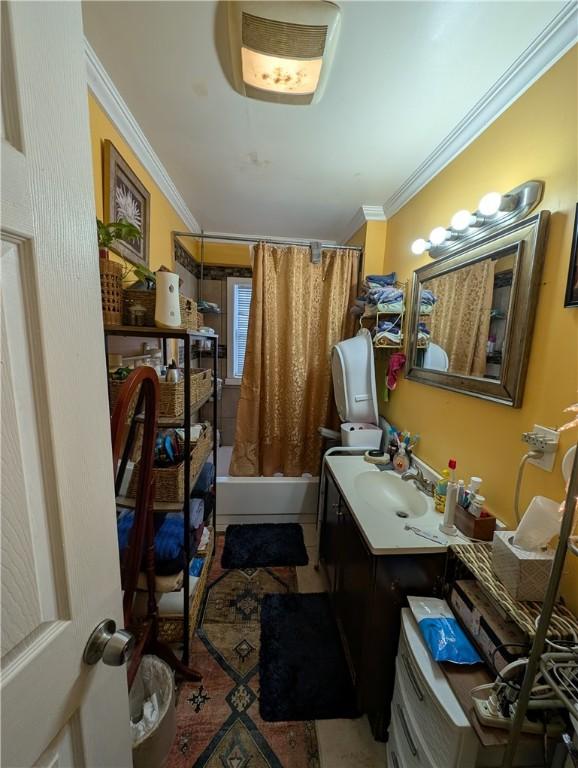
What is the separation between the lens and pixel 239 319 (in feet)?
9.87

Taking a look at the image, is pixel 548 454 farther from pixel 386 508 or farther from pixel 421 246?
pixel 421 246

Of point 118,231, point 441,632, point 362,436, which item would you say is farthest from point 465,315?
point 118,231

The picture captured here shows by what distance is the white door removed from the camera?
35 centimetres

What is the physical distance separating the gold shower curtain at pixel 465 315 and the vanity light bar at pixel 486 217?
0.12m

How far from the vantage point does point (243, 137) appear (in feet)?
4.58

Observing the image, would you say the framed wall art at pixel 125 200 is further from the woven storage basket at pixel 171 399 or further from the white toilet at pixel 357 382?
the white toilet at pixel 357 382

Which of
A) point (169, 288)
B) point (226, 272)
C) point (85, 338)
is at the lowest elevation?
point (85, 338)

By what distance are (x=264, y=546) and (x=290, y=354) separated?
1392 mm

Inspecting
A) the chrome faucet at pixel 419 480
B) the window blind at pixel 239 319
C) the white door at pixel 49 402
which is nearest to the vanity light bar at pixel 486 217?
the chrome faucet at pixel 419 480

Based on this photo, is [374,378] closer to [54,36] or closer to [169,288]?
[169,288]

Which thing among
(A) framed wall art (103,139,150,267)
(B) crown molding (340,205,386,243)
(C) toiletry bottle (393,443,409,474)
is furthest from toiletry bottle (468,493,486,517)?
(B) crown molding (340,205,386,243)

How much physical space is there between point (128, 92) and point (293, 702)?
254 centimetres

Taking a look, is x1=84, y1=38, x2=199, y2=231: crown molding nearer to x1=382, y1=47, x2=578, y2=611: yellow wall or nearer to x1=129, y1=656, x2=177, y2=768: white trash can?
x1=382, y1=47, x2=578, y2=611: yellow wall

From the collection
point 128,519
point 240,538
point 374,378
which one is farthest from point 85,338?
point 240,538
